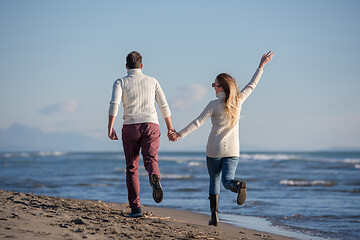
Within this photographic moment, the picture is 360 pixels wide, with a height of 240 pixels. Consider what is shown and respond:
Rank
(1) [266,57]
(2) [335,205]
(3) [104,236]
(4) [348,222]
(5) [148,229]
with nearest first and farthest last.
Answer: (3) [104,236] < (5) [148,229] < (1) [266,57] < (4) [348,222] < (2) [335,205]

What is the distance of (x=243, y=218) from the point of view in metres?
7.76

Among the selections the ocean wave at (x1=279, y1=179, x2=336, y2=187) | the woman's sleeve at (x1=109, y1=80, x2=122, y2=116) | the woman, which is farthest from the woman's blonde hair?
the ocean wave at (x1=279, y1=179, x2=336, y2=187)

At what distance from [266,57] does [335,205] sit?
531 cm

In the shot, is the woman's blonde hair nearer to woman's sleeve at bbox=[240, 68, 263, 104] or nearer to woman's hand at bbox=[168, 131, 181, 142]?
woman's sleeve at bbox=[240, 68, 263, 104]

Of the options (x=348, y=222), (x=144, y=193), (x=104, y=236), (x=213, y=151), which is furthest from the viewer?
(x=144, y=193)

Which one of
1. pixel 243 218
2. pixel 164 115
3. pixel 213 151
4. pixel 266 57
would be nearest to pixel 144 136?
pixel 164 115

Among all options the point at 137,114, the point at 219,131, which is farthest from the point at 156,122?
the point at 219,131

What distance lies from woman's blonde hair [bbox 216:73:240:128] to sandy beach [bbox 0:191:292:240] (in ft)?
4.59

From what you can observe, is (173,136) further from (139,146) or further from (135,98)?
(135,98)

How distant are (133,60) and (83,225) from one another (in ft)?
6.72

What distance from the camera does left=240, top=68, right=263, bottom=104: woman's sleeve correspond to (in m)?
5.30

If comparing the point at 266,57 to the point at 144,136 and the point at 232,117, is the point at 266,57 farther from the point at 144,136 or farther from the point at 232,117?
the point at 144,136

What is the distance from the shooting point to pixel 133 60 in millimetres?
5367

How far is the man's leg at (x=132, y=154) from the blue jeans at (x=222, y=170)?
0.92 meters
